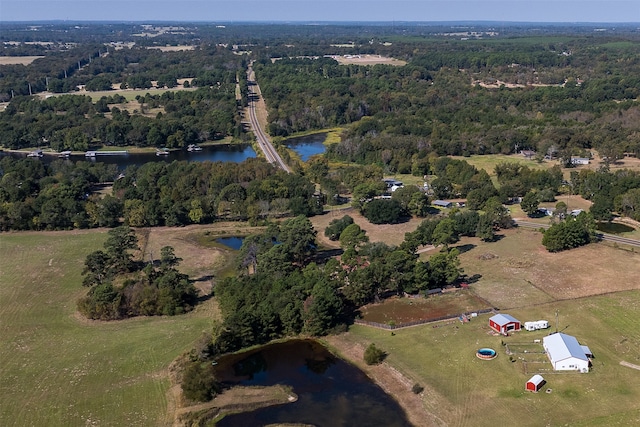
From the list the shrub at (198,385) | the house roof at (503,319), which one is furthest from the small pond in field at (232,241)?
the house roof at (503,319)

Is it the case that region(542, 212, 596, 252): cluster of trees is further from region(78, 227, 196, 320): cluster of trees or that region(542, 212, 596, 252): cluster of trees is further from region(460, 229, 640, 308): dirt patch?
region(78, 227, 196, 320): cluster of trees

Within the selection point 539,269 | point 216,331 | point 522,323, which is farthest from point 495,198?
point 216,331

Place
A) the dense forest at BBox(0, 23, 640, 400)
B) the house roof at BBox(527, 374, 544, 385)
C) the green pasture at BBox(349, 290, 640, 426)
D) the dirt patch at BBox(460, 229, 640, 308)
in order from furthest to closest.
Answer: the dirt patch at BBox(460, 229, 640, 308)
the dense forest at BBox(0, 23, 640, 400)
the house roof at BBox(527, 374, 544, 385)
the green pasture at BBox(349, 290, 640, 426)

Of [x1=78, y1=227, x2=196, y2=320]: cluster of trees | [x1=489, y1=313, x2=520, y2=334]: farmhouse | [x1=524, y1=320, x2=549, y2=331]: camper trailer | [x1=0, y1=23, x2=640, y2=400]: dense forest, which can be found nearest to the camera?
[x1=489, y1=313, x2=520, y2=334]: farmhouse

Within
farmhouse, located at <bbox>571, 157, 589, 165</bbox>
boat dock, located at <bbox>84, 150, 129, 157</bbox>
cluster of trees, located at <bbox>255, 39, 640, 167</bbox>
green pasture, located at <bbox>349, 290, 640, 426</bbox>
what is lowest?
boat dock, located at <bbox>84, 150, 129, 157</bbox>

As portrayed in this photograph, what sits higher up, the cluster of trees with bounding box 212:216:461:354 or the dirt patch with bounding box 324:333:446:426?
the cluster of trees with bounding box 212:216:461:354

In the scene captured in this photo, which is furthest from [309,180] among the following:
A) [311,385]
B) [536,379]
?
[536,379]

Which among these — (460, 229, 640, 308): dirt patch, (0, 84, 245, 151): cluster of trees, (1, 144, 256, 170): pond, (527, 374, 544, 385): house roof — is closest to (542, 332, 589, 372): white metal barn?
(527, 374, 544, 385): house roof
